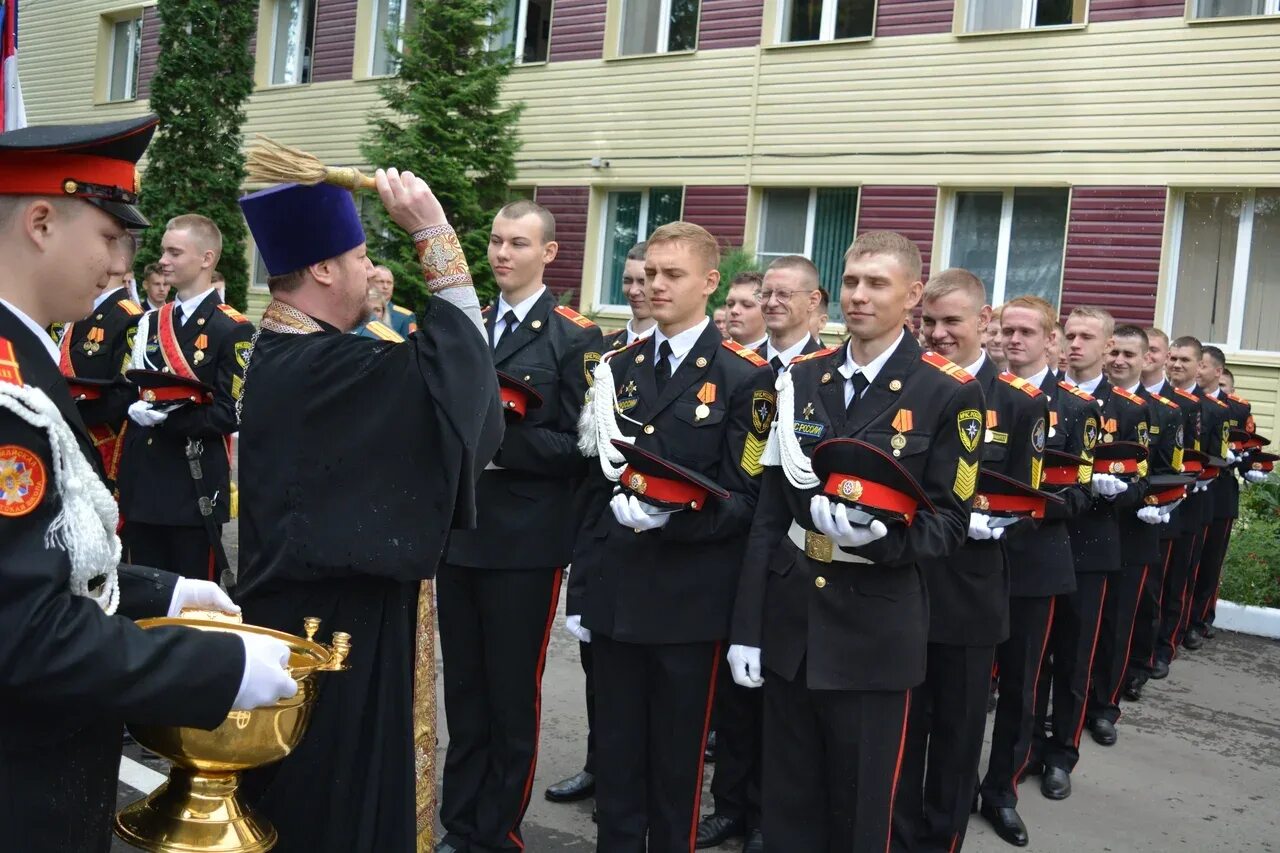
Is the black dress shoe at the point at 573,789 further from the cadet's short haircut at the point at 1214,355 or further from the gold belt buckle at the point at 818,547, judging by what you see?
the cadet's short haircut at the point at 1214,355

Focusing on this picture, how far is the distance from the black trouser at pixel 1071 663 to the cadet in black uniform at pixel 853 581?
237 cm

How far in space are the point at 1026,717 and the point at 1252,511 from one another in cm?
730

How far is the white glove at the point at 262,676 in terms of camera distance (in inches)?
76.0

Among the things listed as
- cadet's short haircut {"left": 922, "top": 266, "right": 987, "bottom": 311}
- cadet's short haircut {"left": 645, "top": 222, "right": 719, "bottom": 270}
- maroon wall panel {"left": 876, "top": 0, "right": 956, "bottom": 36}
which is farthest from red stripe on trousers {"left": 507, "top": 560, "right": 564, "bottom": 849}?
maroon wall panel {"left": 876, "top": 0, "right": 956, "bottom": 36}

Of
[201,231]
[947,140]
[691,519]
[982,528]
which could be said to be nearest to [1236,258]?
[947,140]

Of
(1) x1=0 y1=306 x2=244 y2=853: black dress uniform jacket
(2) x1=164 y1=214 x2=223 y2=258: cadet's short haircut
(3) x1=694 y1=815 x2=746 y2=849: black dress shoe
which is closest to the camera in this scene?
(1) x1=0 y1=306 x2=244 y2=853: black dress uniform jacket

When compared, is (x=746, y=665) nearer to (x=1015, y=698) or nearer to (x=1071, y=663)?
(x=1015, y=698)

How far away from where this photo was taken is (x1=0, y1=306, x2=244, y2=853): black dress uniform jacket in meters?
1.70

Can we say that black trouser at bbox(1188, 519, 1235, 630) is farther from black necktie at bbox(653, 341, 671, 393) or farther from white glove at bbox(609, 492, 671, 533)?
white glove at bbox(609, 492, 671, 533)

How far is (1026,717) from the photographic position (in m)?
5.21

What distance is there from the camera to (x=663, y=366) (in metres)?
4.24

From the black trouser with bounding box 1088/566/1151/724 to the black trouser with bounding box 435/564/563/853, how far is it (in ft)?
11.8

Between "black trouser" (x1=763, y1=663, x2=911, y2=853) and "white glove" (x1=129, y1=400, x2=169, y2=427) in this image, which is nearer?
"black trouser" (x1=763, y1=663, x2=911, y2=853)

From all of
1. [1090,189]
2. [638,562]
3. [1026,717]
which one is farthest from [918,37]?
[638,562]
